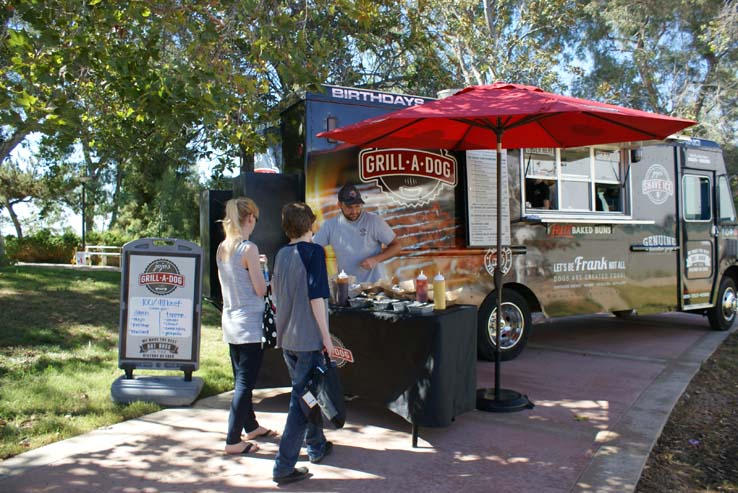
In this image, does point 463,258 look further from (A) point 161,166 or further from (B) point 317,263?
(A) point 161,166

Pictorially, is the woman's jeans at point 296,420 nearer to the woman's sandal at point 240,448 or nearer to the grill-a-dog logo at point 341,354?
the woman's sandal at point 240,448

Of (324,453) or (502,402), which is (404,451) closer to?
(324,453)

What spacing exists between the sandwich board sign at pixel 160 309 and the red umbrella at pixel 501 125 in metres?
1.89

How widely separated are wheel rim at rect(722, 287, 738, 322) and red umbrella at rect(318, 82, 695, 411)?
545 centimetres

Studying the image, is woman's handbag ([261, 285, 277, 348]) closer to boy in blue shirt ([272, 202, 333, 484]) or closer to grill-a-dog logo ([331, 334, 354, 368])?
boy in blue shirt ([272, 202, 333, 484])

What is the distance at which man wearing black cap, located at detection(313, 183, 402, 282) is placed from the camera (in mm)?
5688

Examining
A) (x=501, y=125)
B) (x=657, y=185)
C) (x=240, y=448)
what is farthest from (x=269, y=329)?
(x=657, y=185)

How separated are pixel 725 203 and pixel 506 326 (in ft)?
16.8

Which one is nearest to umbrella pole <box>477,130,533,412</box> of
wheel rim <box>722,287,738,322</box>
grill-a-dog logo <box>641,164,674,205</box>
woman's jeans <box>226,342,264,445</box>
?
woman's jeans <box>226,342,264,445</box>

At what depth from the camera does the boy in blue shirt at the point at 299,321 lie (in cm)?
378

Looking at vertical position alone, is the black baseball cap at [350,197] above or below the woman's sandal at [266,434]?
above

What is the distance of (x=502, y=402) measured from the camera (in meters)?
5.45

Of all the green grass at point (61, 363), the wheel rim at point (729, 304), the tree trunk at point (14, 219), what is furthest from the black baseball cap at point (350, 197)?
the tree trunk at point (14, 219)

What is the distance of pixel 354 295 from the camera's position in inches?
201
